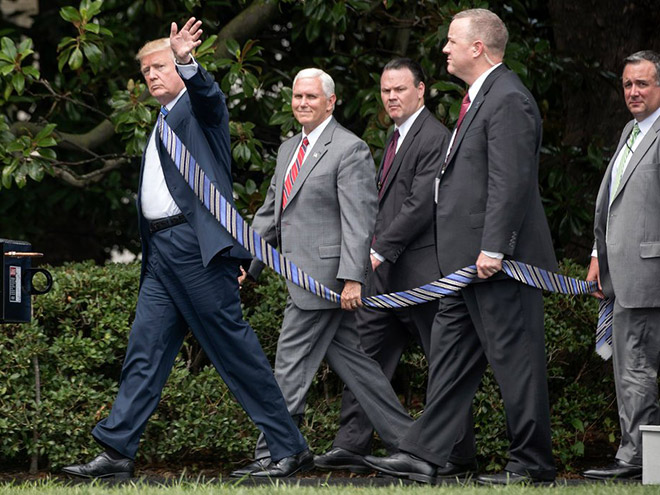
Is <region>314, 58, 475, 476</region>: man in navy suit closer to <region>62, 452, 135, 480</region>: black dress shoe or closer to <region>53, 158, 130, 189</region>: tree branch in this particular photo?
<region>62, 452, 135, 480</region>: black dress shoe

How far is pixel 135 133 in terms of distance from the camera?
293 inches

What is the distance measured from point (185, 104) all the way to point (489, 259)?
1.75 meters

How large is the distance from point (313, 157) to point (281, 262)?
618 millimetres

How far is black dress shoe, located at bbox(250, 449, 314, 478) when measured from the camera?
18.7 ft

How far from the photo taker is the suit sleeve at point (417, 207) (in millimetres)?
6219

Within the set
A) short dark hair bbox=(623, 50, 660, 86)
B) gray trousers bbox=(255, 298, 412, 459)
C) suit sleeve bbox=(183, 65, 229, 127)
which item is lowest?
gray trousers bbox=(255, 298, 412, 459)

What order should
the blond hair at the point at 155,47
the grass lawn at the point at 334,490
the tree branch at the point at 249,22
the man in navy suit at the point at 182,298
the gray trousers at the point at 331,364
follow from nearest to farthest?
1. the grass lawn at the point at 334,490
2. the man in navy suit at the point at 182,298
3. the blond hair at the point at 155,47
4. the gray trousers at the point at 331,364
5. the tree branch at the point at 249,22

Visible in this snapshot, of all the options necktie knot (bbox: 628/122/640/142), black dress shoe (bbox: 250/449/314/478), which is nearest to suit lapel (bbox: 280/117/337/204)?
black dress shoe (bbox: 250/449/314/478)

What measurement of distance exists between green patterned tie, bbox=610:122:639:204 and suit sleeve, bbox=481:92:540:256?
0.82 m

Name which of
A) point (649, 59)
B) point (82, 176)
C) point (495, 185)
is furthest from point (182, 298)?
point (82, 176)

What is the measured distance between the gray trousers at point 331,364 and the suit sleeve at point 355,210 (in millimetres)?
307

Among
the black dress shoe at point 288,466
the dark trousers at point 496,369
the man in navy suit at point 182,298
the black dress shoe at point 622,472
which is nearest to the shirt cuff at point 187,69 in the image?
the man in navy suit at point 182,298

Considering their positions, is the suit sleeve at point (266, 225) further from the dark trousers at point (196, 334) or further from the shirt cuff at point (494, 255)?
the shirt cuff at point (494, 255)

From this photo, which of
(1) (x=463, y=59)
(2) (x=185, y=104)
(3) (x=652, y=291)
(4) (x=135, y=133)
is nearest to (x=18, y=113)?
(4) (x=135, y=133)
